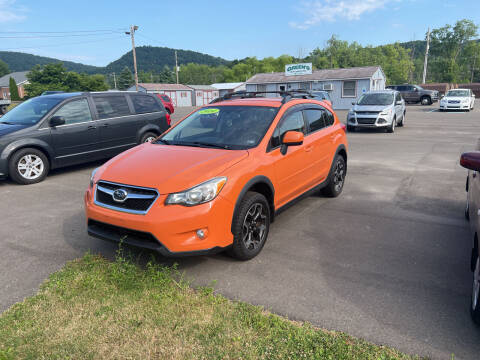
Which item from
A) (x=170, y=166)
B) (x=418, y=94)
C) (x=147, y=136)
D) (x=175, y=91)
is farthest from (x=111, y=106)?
(x=175, y=91)

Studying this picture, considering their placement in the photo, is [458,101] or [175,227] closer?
[175,227]

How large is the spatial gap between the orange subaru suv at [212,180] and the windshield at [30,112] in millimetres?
4313

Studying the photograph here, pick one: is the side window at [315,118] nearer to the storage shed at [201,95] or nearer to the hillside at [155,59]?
the storage shed at [201,95]

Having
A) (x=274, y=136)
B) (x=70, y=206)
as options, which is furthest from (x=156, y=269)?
(x=70, y=206)

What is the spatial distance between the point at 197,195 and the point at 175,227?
37cm

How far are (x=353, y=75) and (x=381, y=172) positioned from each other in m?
30.9

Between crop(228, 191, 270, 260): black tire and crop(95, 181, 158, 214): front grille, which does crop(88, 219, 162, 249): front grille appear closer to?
crop(95, 181, 158, 214): front grille

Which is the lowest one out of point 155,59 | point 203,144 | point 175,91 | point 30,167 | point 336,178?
point 336,178

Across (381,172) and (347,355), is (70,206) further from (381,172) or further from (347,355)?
(381,172)

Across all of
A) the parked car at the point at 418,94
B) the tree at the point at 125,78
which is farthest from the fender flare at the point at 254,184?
the tree at the point at 125,78

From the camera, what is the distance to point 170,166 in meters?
3.87

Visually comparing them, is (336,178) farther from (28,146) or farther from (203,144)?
(28,146)

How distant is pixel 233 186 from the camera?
372 cm

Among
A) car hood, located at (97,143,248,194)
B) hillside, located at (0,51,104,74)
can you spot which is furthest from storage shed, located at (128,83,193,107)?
hillside, located at (0,51,104,74)
